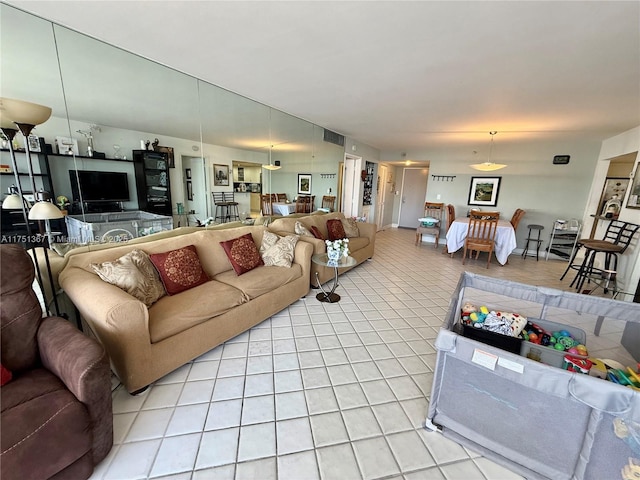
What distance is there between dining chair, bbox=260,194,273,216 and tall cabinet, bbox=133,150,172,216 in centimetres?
130

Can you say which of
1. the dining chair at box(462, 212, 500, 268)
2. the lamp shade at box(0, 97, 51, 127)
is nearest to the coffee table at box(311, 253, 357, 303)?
the lamp shade at box(0, 97, 51, 127)

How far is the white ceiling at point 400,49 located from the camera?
5.17ft

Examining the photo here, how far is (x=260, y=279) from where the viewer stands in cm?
244

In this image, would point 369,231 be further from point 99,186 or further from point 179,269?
point 99,186

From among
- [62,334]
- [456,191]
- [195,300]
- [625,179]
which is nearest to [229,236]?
[195,300]

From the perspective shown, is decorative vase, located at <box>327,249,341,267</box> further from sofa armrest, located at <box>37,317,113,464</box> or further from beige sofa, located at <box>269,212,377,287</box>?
sofa armrest, located at <box>37,317,113,464</box>

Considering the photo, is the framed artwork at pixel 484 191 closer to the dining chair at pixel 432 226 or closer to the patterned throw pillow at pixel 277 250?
the dining chair at pixel 432 226

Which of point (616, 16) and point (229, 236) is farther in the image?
point (229, 236)

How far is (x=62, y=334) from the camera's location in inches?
50.0

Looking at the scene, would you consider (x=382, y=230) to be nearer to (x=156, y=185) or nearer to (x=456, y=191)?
(x=456, y=191)

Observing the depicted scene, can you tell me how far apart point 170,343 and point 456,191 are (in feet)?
22.4

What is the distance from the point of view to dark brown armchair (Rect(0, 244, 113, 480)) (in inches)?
38.3

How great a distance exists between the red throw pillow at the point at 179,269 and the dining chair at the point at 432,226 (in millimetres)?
5170

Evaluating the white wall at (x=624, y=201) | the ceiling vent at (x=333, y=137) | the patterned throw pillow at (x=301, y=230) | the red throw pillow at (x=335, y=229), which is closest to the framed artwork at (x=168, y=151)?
the patterned throw pillow at (x=301, y=230)
